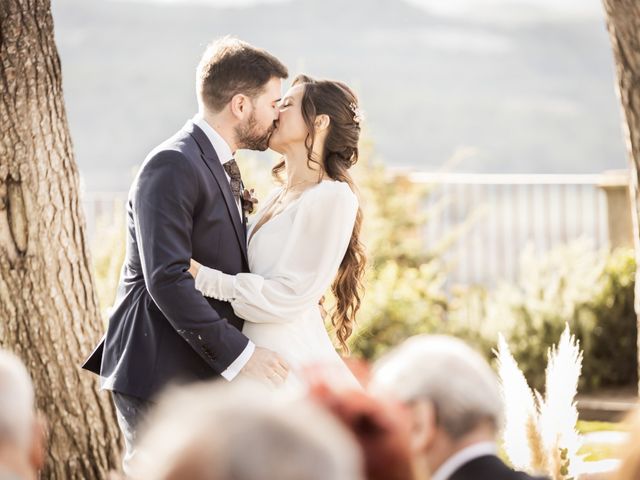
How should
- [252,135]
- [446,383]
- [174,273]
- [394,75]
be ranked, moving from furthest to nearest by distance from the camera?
[394,75], [252,135], [174,273], [446,383]

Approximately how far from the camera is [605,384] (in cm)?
820

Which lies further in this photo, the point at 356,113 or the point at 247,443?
the point at 356,113

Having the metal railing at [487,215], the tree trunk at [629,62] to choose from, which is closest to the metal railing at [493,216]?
the metal railing at [487,215]

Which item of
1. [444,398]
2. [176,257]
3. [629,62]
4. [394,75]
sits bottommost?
[394,75]

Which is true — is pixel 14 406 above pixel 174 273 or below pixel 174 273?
above

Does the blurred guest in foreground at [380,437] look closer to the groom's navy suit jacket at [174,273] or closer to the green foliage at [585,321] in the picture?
the groom's navy suit jacket at [174,273]

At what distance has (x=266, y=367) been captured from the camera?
144 inches

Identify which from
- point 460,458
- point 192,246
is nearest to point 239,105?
point 192,246

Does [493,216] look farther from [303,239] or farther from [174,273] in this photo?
[174,273]

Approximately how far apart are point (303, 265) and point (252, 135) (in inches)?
20.0

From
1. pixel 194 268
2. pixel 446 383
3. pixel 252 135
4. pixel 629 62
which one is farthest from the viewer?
pixel 629 62

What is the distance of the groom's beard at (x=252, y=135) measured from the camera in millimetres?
3891

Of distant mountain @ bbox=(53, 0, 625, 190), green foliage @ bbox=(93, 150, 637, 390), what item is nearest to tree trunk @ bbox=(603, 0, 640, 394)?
green foliage @ bbox=(93, 150, 637, 390)

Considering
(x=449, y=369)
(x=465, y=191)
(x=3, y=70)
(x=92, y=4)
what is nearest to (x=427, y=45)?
(x=92, y=4)
